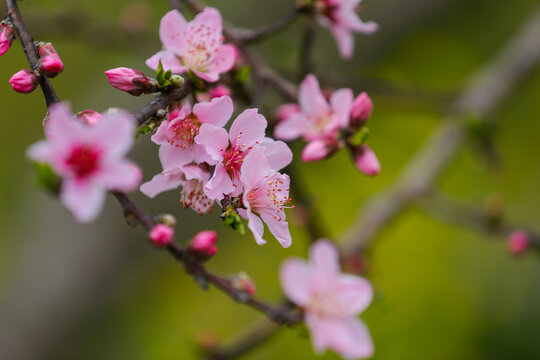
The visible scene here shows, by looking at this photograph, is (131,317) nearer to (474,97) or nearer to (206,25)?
(474,97)

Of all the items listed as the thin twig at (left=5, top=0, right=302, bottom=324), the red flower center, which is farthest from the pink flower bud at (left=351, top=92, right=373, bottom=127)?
the red flower center

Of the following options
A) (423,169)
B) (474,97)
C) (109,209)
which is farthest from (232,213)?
(109,209)

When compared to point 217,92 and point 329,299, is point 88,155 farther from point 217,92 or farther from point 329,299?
point 329,299

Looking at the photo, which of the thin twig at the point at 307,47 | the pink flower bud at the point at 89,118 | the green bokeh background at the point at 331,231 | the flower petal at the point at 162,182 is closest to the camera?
the pink flower bud at the point at 89,118

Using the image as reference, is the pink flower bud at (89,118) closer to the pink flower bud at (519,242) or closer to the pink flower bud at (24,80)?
the pink flower bud at (24,80)

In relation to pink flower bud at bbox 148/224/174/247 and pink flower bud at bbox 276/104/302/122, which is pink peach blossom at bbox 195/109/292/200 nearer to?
pink flower bud at bbox 148/224/174/247

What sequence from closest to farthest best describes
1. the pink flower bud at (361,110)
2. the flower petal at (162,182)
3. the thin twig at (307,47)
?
the flower petal at (162,182)
the pink flower bud at (361,110)
the thin twig at (307,47)

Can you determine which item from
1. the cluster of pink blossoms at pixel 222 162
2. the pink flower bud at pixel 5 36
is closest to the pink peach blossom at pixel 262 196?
the cluster of pink blossoms at pixel 222 162
